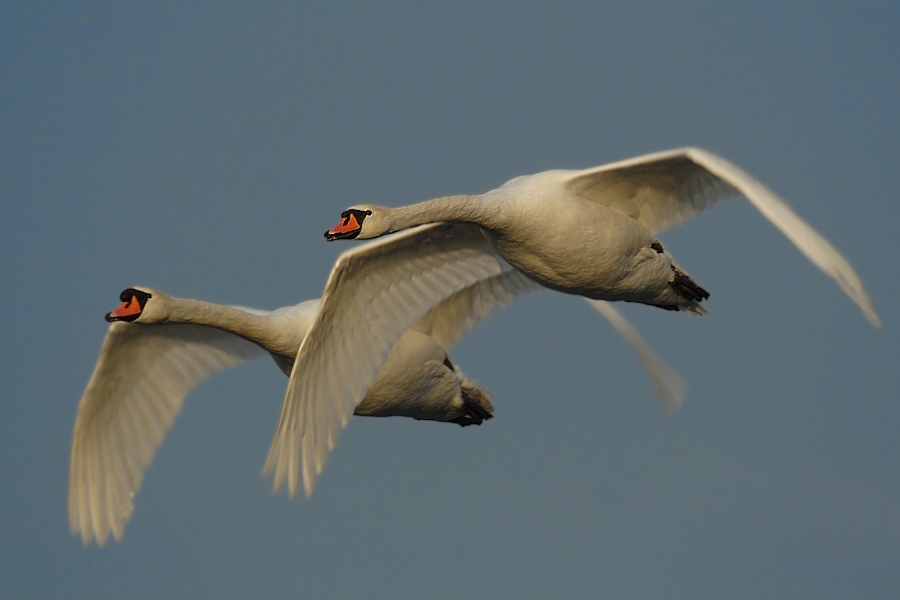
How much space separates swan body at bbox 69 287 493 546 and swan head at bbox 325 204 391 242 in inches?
128

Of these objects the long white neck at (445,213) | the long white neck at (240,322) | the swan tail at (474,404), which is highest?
the long white neck at (445,213)

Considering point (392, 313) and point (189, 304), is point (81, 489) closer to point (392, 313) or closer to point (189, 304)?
point (189, 304)

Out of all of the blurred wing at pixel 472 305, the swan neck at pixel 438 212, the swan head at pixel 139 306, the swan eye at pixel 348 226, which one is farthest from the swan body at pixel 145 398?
the swan eye at pixel 348 226

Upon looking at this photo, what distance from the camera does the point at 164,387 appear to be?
2114 cm

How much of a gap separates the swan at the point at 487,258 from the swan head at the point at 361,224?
0.03ft

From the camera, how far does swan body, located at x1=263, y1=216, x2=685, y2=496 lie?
59.0 ft

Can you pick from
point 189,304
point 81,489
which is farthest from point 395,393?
point 81,489

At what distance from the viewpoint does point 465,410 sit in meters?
21.1

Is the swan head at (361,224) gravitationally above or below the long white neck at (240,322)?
above

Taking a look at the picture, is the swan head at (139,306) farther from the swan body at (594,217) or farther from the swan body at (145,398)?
the swan body at (594,217)

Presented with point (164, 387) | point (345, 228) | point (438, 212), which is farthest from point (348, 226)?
point (164, 387)

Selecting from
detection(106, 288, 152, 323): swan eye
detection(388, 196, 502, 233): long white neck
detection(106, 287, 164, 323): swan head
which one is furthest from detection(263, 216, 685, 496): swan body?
detection(106, 288, 152, 323): swan eye

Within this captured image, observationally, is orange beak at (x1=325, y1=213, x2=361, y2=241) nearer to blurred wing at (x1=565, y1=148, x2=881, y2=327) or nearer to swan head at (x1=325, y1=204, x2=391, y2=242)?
swan head at (x1=325, y1=204, x2=391, y2=242)

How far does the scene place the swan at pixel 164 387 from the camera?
20453 millimetres
